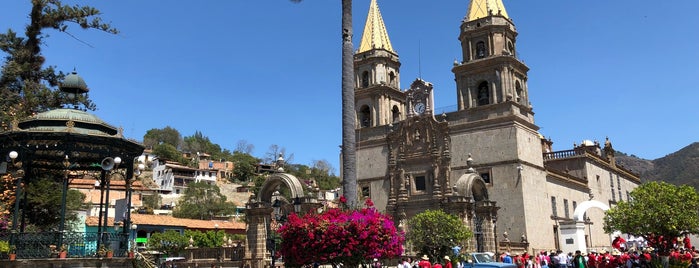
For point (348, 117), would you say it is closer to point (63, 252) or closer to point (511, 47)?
point (63, 252)

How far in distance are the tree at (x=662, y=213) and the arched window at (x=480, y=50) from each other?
19034mm

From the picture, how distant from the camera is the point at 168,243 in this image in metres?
45.2

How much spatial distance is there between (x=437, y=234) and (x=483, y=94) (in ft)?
50.4

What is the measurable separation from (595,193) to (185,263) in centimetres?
3238

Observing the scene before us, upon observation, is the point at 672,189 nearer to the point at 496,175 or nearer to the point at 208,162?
the point at 496,175

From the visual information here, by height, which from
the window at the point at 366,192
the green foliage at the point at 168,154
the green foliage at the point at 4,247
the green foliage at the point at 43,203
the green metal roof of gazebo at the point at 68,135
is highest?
the green foliage at the point at 168,154

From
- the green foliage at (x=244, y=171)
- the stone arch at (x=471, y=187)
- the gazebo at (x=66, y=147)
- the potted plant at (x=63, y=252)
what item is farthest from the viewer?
the green foliage at (x=244, y=171)

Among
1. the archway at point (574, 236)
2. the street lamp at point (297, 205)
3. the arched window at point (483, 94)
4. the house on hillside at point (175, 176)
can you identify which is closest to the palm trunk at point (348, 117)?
the street lamp at point (297, 205)

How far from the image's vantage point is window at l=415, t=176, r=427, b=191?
124 feet

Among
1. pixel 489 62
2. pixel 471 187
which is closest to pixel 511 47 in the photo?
pixel 489 62

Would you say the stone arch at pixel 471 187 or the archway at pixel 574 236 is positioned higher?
the stone arch at pixel 471 187

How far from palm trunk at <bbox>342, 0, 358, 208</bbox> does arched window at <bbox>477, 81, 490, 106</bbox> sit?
838 inches

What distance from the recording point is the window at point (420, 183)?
124 ft

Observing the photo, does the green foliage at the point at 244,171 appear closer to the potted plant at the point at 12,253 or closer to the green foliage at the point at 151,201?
the green foliage at the point at 151,201
